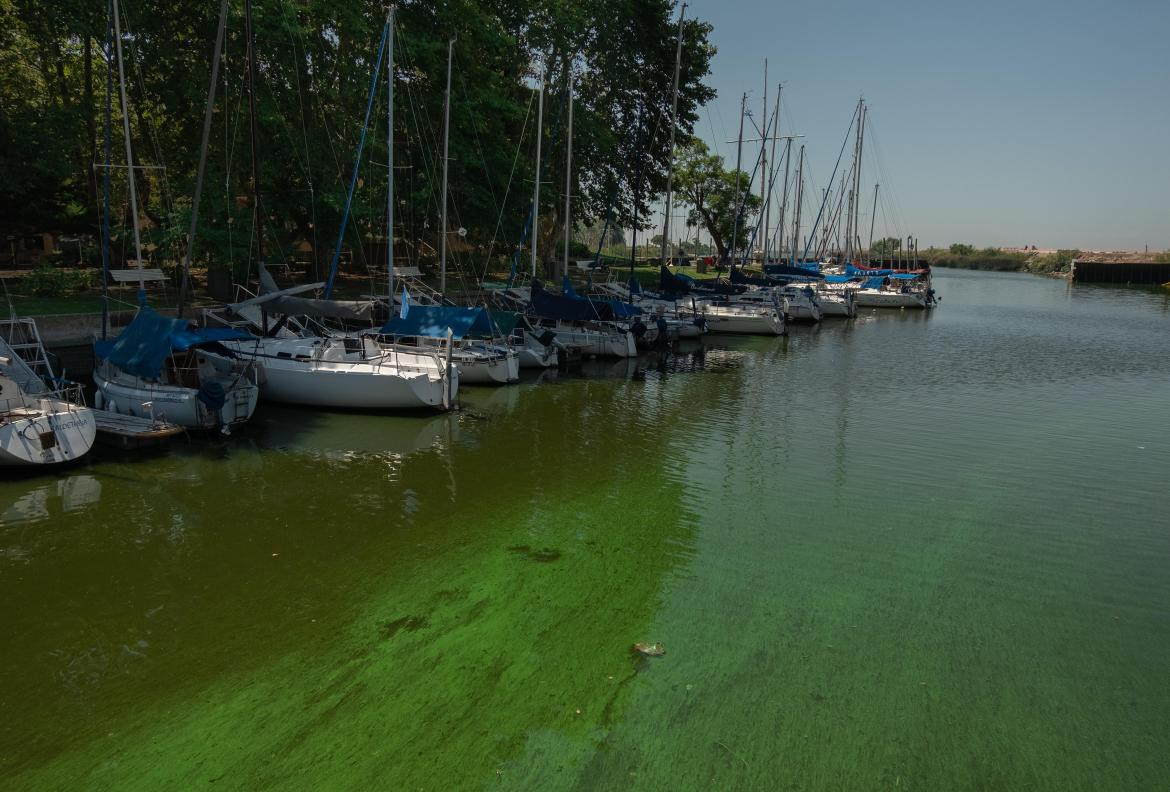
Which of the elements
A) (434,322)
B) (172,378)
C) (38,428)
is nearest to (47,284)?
(172,378)

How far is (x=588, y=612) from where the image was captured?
928 cm

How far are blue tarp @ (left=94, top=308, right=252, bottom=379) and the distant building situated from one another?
4936 inches

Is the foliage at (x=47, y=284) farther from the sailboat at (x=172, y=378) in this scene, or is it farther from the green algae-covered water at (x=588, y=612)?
the green algae-covered water at (x=588, y=612)

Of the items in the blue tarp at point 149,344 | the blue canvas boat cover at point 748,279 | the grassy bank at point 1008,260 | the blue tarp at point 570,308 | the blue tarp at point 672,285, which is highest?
the grassy bank at point 1008,260

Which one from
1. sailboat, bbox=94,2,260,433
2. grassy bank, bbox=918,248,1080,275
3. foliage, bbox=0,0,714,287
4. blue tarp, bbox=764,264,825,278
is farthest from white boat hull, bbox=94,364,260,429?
grassy bank, bbox=918,248,1080,275

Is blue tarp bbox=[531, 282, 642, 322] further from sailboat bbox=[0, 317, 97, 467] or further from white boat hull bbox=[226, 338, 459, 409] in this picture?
sailboat bbox=[0, 317, 97, 467]

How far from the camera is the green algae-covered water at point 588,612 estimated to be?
21.6 feet

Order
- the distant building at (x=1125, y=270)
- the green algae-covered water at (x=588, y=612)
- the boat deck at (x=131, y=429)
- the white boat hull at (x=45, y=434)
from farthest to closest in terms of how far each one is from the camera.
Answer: the distant building at (x=1125, y=270) → the boat deck at (x=131, y=429) → the white boat hull at (x=45, y=434) → the green algae-covered water at (x=588, y=612)

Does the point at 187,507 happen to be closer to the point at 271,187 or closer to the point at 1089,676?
the point at 1089,676

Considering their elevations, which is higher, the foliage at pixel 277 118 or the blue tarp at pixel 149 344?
the foliage at pixel 277 118

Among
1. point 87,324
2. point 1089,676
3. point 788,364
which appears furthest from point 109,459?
point 788,364

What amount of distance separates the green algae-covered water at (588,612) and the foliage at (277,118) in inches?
603

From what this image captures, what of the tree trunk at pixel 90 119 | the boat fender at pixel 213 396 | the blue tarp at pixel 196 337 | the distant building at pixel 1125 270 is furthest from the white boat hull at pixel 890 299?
the distant building at pixel 1125 270

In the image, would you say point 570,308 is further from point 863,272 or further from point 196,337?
point 863,272
